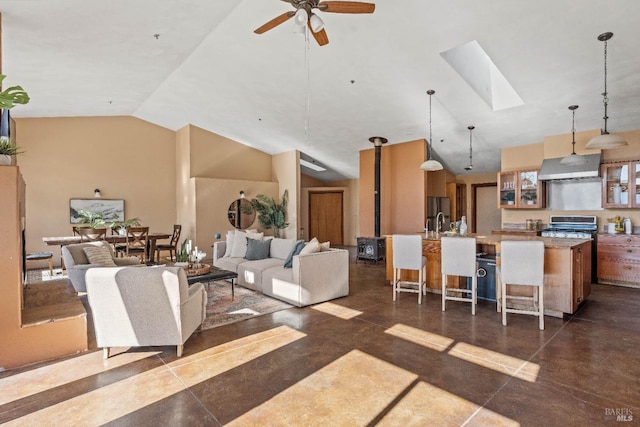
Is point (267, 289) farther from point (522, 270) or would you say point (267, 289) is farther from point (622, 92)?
point (622, 92)

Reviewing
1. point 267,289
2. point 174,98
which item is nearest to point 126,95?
point 174,98

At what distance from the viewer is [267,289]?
490 cm

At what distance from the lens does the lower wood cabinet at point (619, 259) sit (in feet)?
17.5

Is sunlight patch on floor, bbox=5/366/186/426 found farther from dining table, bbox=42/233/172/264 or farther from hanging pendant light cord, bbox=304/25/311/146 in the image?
dining table, bbox=42/233/172/264

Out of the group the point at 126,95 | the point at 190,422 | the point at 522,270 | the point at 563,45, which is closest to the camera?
the point at 190,422

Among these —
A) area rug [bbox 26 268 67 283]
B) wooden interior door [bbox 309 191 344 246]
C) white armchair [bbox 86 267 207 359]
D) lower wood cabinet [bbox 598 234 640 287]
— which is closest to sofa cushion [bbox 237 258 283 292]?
white armchair [bbox 86 267 207 359]

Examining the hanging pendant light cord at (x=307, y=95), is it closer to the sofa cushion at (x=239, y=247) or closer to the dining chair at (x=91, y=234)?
the sofa cushion at (x=239, y=247)

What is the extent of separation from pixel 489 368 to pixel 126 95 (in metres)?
8.10

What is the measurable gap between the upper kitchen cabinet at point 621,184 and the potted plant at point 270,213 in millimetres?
7492

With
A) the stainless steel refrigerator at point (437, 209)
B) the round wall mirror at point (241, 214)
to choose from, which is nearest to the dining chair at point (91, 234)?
the round wall mirror at point (241, 214)

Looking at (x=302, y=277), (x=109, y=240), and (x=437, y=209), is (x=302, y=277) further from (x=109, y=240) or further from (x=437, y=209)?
(x=437, y=209)

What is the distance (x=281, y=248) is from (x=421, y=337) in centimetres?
303

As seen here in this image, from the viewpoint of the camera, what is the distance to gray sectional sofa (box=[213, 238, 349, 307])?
4.39 m
